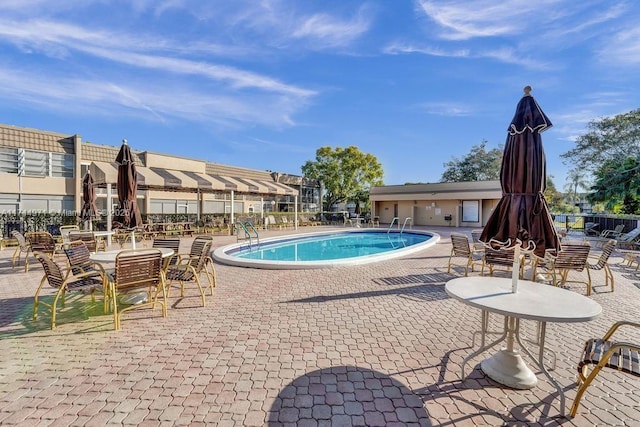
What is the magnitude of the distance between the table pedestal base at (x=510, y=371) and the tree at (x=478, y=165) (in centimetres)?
3994

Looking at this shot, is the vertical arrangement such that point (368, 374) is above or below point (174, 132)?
below

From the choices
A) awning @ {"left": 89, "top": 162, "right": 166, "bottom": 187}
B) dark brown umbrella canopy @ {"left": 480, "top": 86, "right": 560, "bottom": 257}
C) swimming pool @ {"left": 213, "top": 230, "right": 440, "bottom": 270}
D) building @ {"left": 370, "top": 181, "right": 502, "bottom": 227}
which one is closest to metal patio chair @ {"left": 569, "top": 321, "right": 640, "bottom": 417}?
dark brown umbrella canopy @ {"left": 480, "top": 86, "right": 560, "bottom": 257}

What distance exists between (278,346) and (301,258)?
8014 millimetres

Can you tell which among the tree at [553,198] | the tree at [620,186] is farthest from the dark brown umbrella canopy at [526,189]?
the tree at [553,198]

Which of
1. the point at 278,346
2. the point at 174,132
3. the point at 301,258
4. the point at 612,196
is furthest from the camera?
the point at 174,132

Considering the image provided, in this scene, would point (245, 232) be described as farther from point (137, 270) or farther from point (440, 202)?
point (440, 202)

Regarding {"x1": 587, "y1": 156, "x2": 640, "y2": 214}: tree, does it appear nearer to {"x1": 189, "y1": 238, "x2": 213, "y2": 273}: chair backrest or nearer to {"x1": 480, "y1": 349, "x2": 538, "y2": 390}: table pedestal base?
{"x1": 480, "y1": 349, "x2": 538, "y2": 390}: table pedestal base

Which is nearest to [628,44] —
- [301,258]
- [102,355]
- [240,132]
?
[301,258]

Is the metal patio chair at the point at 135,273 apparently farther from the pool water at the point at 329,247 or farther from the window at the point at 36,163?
the window at the point at 36,163

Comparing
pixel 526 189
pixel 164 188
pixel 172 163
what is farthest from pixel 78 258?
pixel 172 163

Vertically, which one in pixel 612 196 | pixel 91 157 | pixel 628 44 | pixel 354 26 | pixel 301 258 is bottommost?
pixel 301 258

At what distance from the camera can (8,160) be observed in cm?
1678

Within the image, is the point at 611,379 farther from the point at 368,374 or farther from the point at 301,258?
the point at 301,258

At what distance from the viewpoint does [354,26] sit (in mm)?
10273
